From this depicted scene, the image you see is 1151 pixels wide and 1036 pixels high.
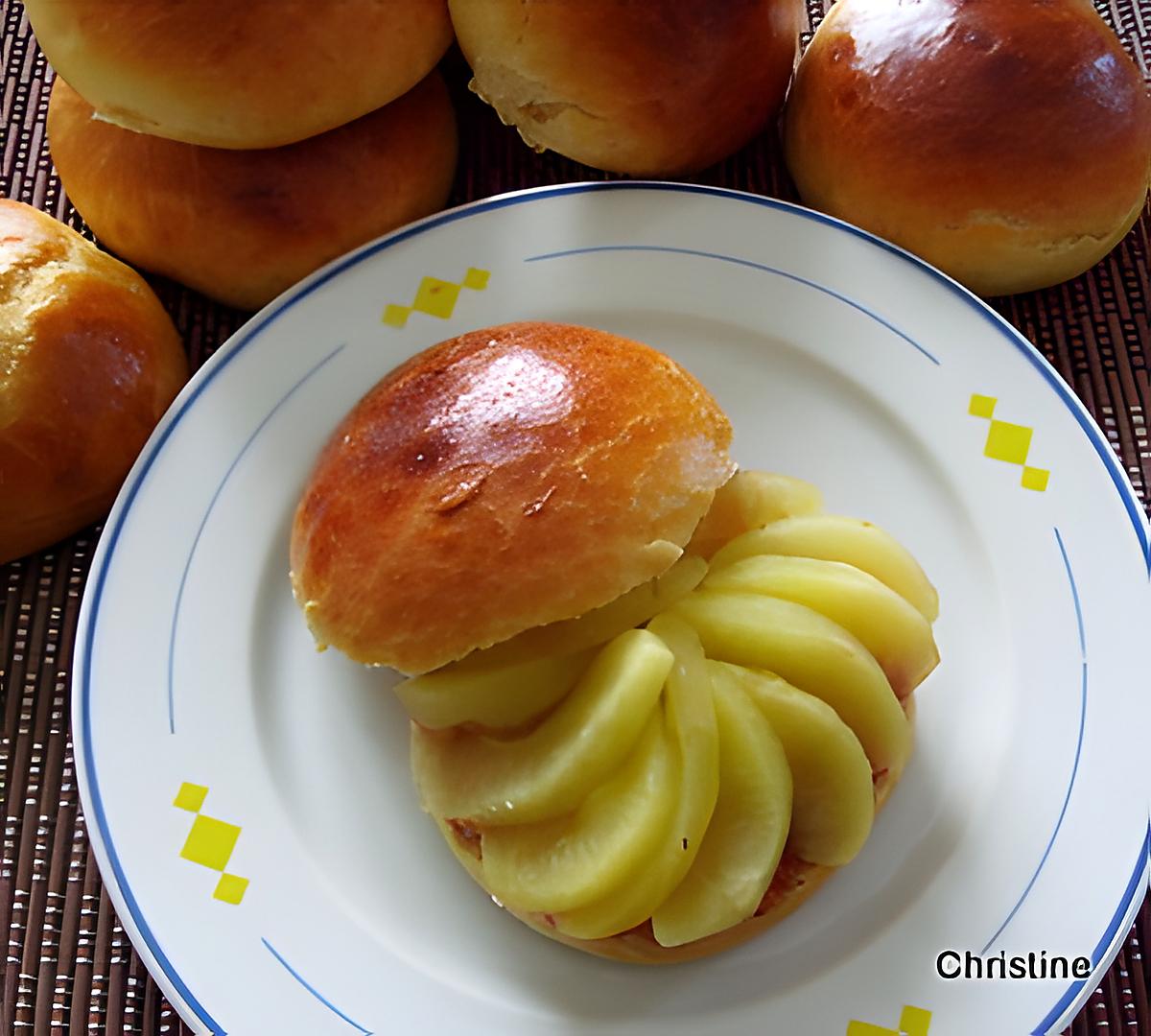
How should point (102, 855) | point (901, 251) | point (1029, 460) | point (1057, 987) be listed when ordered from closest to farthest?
1. point (1057, 987)
2. point (102, 855)
3. point (1029, 460)
4. point (901, 251)

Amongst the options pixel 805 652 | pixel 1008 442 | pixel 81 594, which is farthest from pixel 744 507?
pixel 81 594

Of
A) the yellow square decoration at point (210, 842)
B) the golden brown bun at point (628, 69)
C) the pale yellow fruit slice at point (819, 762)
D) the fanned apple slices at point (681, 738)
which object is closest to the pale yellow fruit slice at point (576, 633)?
the fanned apple slices at point (681, 738)

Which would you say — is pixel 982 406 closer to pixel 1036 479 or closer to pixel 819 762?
pixel 1036 479

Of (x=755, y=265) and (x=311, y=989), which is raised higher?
(x=755, y=265)

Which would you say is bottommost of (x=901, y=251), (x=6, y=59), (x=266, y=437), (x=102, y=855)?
(x=102, y=855)

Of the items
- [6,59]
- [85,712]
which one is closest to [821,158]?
[85,712]

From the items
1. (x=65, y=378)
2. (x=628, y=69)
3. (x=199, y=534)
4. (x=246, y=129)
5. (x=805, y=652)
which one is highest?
(x=628, y=69)

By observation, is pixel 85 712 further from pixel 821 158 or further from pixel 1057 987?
pixel 821 158
